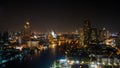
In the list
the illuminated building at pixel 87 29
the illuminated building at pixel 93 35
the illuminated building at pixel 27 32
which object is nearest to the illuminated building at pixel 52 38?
the illuminated building at pixel 27 32

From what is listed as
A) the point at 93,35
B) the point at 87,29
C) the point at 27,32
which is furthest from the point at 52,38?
the point at 87,29

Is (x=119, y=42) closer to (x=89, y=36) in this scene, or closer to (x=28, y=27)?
(x=89, y=36)

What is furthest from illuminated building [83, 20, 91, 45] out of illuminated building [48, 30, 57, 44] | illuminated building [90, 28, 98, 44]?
illuminated building [48, 30, 57, 44]

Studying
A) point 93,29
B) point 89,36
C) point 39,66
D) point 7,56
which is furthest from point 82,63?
point 93,29

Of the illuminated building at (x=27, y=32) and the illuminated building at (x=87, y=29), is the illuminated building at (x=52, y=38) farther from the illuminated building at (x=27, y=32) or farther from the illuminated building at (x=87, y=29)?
the illuminated building at (x=87, y=29)

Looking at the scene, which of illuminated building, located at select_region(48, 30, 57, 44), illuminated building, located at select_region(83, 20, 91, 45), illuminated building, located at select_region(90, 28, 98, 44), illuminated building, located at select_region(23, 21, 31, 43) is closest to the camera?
illuminated building, located at select_region(83, 20, 91, 45)

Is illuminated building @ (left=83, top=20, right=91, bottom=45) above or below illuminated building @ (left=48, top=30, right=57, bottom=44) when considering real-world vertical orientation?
above

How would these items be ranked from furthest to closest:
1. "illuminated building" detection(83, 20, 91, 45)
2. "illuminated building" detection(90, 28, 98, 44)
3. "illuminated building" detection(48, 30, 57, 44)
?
"illuminated building" detection(48, 30, 57, 44)
"illuminated building" detection(90, 28, 98, 44)
"illuminated building" detection(83, 20, 91, 45)

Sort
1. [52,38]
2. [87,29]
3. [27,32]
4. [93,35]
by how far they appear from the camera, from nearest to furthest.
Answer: [87,29] < [93,35] < [27,32] < [52,38]

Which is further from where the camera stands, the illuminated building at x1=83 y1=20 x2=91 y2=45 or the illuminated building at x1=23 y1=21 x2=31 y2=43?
the illuminated building at x1=23 y1=21 x2=31 y2=43

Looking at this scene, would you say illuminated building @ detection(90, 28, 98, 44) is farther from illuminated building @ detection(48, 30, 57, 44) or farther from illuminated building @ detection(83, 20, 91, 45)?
illuminated building @ detection(48, 30, 57, 44)

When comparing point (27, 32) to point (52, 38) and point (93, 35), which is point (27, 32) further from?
point (93, 35)
